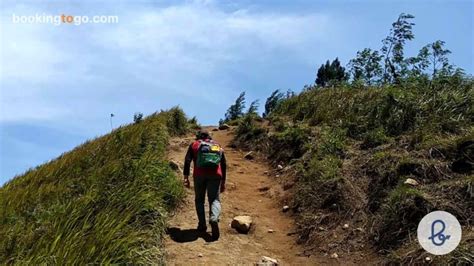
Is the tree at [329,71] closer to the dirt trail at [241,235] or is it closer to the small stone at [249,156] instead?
the small stone at [249,156]

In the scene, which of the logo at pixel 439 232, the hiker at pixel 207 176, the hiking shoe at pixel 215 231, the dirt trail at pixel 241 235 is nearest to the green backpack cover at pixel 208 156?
the hiker at pixel 207 176

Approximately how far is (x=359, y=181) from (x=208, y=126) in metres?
11.4

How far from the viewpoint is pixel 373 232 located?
24.4ft

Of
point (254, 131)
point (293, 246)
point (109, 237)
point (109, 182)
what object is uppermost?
Result: point (254, 131)

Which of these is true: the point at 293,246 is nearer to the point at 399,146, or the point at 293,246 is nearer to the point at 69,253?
the point at 399,146

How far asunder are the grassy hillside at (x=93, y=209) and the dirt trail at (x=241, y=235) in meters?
0.36

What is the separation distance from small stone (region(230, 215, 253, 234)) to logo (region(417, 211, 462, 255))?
2.75 meters

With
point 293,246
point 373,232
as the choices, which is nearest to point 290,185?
point 293,246

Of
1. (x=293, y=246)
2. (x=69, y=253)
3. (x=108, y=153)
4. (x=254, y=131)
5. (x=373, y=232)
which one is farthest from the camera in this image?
(x=254, y=131)

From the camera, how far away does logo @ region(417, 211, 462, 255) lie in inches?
244

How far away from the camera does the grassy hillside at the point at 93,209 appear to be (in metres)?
6.32

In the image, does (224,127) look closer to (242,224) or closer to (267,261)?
(242,224)

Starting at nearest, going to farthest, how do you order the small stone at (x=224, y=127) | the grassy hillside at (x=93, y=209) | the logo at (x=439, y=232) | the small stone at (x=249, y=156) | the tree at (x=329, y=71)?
the logo at (x=439, y=232)
the grassy hillside at (x=93, y=209)
the small stone at (x=249, y=156)
the small stone at (x=224, y=127)
the tree at (x=329, y=71)

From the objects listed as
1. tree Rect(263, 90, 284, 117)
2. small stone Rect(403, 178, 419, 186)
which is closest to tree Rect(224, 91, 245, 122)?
tree Rect(263, 90, 284, 117)
